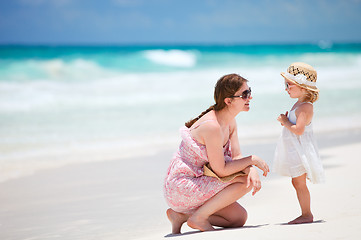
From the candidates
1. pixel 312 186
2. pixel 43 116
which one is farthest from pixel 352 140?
pixel 43 116

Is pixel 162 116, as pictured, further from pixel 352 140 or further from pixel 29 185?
pixel 29 185

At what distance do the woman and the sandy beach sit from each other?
0.16 metres

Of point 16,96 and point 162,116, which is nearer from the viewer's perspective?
point 162,116

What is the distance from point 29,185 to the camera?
18.2ft

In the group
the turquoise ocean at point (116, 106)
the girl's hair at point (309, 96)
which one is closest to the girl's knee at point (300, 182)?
the girl's hair at point (309, 96)

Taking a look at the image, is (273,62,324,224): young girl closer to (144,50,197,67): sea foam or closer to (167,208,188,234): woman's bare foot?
(167,208,188,234): woman's bare foot

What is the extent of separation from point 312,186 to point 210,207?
5.52 ft

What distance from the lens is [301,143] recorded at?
11.6 ft

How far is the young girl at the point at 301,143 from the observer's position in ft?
11.5

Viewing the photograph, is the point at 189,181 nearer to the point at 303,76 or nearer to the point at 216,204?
the point at 216,204

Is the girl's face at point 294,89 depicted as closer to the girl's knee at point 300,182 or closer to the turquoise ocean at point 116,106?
the girl's knee at point 300,182

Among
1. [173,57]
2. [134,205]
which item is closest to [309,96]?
[134,205]

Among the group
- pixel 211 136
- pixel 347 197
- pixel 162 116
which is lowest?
pixel 347 197

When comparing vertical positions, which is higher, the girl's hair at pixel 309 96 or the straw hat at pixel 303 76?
the straw hat at pixel 303 76
